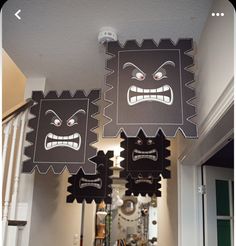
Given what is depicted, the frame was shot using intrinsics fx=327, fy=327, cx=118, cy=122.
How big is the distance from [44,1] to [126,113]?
801 mm

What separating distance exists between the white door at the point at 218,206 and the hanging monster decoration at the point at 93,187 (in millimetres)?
856

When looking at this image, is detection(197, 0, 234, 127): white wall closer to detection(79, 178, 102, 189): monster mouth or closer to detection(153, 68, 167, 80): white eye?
detection(153, 68, 167, 80): white eye

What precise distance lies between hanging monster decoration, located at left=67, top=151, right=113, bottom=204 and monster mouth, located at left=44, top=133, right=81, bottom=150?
2.97 feet

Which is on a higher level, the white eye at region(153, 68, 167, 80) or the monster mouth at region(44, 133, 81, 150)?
the white eye at region(153, 68, 167, 80)

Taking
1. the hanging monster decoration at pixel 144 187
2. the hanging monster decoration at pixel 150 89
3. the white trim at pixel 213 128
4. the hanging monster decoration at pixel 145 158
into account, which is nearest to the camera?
the white trim at pixel 213 128

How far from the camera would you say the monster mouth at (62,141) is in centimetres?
208

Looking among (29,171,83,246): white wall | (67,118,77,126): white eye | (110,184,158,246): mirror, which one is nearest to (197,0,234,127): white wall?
(67,118,77,126): white eye

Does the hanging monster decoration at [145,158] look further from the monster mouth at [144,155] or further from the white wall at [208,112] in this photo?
the white wall at [208,112]

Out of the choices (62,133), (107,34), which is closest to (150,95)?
(107,34)

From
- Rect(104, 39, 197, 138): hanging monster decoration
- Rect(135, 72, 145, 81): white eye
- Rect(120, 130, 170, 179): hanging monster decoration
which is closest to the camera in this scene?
Rect(104, 39, 197, 138): hanging monster decoration

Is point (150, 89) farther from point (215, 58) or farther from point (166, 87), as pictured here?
point (215, 58)

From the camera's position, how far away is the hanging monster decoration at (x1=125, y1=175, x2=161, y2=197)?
3264 millimetres

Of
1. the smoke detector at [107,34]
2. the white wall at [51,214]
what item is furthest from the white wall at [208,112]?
the white wall at [51,214]

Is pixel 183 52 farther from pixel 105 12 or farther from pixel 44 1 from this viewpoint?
pixel 44 1
